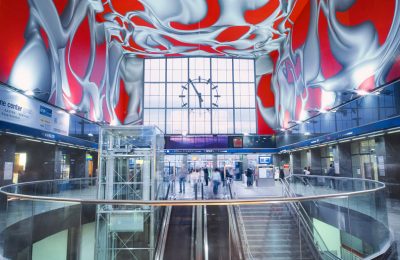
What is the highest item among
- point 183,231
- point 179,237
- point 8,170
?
point 8,170

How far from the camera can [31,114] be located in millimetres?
12812

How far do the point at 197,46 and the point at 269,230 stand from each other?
21.6 m

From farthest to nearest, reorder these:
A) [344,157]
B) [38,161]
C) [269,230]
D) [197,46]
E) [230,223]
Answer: [197,46] → [344,157] → [38,161] → [269,230] → [230,223]

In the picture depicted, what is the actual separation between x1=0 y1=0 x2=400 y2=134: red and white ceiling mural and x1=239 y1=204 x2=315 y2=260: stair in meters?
7.49

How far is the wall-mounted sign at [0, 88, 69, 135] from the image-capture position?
10.9 meters

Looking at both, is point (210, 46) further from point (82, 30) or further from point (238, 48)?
point (82, 30)

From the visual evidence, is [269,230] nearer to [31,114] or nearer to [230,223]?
[230,223]

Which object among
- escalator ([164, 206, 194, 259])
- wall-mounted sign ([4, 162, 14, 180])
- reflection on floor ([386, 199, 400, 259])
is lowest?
escalator ([164, 206, 194, 259])

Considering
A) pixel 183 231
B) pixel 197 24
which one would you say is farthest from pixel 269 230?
pixel 197 24

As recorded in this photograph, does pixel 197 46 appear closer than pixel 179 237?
No

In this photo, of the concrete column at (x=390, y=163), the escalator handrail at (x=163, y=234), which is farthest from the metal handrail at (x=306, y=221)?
the concrete column at (x=390, y=163)

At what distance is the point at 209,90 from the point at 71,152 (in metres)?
16.5

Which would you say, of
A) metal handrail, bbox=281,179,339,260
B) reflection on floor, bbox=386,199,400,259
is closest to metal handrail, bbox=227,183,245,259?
metal handrail, bbox=281,179,339,260

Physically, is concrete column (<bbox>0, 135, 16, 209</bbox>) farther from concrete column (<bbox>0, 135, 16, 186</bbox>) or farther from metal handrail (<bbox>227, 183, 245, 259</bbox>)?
metal handrail (<bbox>227, 183, 245, 259</bbox>)
